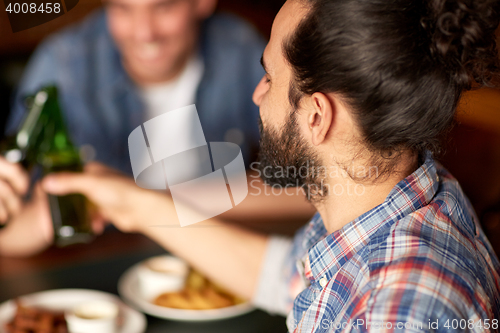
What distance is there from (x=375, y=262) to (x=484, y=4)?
0.36m

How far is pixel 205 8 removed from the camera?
73.6 inches

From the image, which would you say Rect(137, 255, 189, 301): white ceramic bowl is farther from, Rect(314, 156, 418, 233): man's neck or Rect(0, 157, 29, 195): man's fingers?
Rect(314, 156, 418, 233): man's neck

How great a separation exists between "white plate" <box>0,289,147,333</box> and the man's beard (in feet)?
1.35

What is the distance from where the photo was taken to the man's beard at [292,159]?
0.67 meters

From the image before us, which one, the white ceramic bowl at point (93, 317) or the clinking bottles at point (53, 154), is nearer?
the white ceramic bowl at point (93, 317)

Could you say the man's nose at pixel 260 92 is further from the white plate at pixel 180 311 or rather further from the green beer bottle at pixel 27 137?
the green beer bottle at pixel 27 137

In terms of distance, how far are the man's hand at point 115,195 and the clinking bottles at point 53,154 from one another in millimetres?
38

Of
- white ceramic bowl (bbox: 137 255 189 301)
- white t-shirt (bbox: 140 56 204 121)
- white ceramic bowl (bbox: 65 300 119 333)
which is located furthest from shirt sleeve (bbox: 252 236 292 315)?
white t-shirt (bbox: 140 56 204 121)

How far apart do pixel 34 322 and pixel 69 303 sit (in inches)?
3.6

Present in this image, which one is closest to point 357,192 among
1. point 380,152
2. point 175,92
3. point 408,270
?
point 380,152

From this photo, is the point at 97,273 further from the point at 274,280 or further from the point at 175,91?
the point at 175,91

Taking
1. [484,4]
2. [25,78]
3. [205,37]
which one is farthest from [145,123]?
[484,4]

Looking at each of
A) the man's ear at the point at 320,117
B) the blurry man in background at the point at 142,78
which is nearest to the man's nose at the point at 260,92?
the man's ear at the point at 320,117

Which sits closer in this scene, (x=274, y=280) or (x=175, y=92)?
(x=274, y=280)
